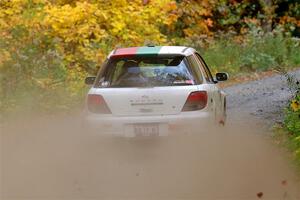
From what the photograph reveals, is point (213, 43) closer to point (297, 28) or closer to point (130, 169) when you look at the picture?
point (297, 28)

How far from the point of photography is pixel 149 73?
29.0ft

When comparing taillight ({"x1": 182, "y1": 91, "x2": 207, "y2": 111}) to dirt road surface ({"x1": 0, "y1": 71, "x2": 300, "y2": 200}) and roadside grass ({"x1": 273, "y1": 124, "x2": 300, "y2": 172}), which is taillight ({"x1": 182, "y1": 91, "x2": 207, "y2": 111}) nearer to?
dirt road surface ({"x1": 0, "y1": 71, "x2": 300, "y2": 200})

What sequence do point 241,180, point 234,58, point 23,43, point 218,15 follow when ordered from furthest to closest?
point 218,15, point 234,58, point 23,43, point 241,180

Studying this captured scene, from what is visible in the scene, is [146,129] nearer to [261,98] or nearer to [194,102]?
[194,102]

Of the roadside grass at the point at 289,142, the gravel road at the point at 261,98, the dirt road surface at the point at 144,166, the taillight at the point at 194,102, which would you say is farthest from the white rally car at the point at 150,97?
the gravel road at the point at 261,98

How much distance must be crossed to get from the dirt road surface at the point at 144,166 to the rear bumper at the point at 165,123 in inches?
5.3

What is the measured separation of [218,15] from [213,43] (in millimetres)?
5161

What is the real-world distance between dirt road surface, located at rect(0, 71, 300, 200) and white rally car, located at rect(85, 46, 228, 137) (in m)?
0.25

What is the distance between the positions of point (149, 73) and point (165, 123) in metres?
0.78

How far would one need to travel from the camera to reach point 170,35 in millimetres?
24609

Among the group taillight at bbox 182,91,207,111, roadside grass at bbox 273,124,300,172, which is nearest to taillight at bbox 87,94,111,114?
taillight at bbox 182,91,207,111

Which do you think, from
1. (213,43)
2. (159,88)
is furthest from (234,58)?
(159,88)

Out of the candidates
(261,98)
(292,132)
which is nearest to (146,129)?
(292,132)

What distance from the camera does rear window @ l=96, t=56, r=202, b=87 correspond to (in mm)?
8695
